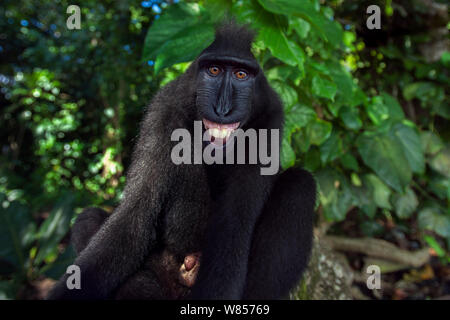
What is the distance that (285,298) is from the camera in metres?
1.99

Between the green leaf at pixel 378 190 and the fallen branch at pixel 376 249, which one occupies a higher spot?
the green leaf at pixel 378 190

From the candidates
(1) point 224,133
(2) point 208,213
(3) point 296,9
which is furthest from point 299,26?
(2) point 208,213

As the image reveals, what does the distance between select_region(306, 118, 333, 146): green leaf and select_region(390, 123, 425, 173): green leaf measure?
3.53ft

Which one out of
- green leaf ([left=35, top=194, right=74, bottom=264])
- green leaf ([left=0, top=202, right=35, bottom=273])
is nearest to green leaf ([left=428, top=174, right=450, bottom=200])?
green leaf ([left=35, top=194, right=74, bottom=264])

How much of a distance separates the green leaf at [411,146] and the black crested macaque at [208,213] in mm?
1943

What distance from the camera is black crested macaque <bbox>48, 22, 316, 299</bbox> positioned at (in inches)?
67.7

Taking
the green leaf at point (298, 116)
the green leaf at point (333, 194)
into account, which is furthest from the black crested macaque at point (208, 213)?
the green leaf at point (333, 194)

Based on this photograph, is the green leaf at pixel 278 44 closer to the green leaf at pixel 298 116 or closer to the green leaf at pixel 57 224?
the green leaf at pixel 298 116

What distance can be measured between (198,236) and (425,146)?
123 inches

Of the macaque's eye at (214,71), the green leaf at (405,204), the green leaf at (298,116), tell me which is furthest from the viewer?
the green leaf at (405,204)

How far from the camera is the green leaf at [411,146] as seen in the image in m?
3.47

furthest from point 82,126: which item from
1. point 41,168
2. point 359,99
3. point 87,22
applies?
point 359,99

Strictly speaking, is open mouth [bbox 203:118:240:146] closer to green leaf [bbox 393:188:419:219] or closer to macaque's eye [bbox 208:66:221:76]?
macaque's eye [bbox 208:66:221:76]
